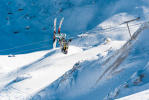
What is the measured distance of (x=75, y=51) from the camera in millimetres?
35062

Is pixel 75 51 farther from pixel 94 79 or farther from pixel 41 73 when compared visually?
pixel 94 79

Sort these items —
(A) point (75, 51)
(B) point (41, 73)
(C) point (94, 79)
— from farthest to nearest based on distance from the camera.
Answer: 1. (A) point (75, 51)
2. (B) point (41, 73)
3. (C) point (94, 79)

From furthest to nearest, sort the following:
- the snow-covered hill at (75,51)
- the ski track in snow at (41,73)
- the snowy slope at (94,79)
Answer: the ski track in snow at (41,73) < the snow-covered hill at (75,51) < the snowy slope at (94,79)

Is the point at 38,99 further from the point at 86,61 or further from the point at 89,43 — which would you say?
the point at 89,43

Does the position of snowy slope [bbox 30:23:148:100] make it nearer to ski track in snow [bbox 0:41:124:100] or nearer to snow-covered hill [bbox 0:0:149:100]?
snow-covered hill [bbox 0:0:149:100]

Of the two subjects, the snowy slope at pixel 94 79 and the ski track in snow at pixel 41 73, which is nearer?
the snowy slope at pixel 94 79

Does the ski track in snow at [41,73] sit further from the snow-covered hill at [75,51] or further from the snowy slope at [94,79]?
the snowy slope at [94,79]

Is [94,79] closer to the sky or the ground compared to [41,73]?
closer to the sky

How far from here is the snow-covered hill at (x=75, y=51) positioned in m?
18.3

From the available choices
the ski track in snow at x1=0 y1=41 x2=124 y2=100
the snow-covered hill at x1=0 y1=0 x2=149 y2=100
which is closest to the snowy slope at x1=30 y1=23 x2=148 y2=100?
the snow-covered hill at x1=0 y1=0 x2=149 y2=100

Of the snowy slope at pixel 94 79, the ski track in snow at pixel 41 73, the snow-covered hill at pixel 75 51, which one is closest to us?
the snowy slope at pixel 94 79

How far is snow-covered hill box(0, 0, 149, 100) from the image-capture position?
1833cm

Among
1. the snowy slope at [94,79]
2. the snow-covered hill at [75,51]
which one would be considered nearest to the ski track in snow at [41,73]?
the snow-covered hill at [75,51]

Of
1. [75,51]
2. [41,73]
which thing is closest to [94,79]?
[41,73]
